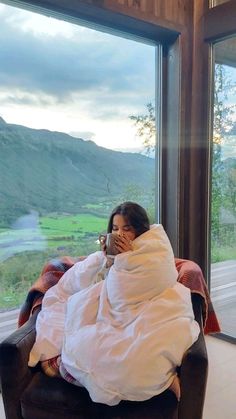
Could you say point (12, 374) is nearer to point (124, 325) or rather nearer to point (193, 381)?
point (124, 325)

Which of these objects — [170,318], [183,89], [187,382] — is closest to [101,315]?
[170,318]

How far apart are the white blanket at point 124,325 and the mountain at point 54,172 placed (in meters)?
0.63

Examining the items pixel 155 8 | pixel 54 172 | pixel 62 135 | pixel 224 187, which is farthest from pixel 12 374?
pixel 155 8

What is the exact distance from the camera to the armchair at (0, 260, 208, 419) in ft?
4.24

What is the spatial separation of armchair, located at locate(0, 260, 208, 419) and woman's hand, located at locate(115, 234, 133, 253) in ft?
1.52

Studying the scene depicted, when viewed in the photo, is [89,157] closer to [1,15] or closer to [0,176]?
[0,176]

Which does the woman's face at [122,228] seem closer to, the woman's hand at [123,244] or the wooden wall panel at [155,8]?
the woman's hand at [123,244]

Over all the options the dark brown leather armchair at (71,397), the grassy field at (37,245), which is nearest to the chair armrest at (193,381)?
the dark brown leather armchair at (71,397)

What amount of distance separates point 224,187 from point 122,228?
1.22m

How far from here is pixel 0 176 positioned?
6.76ft

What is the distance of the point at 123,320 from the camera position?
1.44 meters

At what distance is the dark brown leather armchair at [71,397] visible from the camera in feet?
4.24

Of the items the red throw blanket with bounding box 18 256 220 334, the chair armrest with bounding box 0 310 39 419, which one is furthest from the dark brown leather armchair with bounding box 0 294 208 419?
the red throw blanket with bounding box 18 256 220 334

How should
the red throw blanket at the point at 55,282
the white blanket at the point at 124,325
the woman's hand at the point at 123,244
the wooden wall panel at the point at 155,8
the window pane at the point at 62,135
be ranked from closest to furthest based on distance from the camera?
the white blanket at the point at 124,325 < the woman's hand at the point at 123,244 < the red throw blanket at the point at 55,282 < the window pane at the point at 62,135 < the wooden wall panel at the point at 155,8
